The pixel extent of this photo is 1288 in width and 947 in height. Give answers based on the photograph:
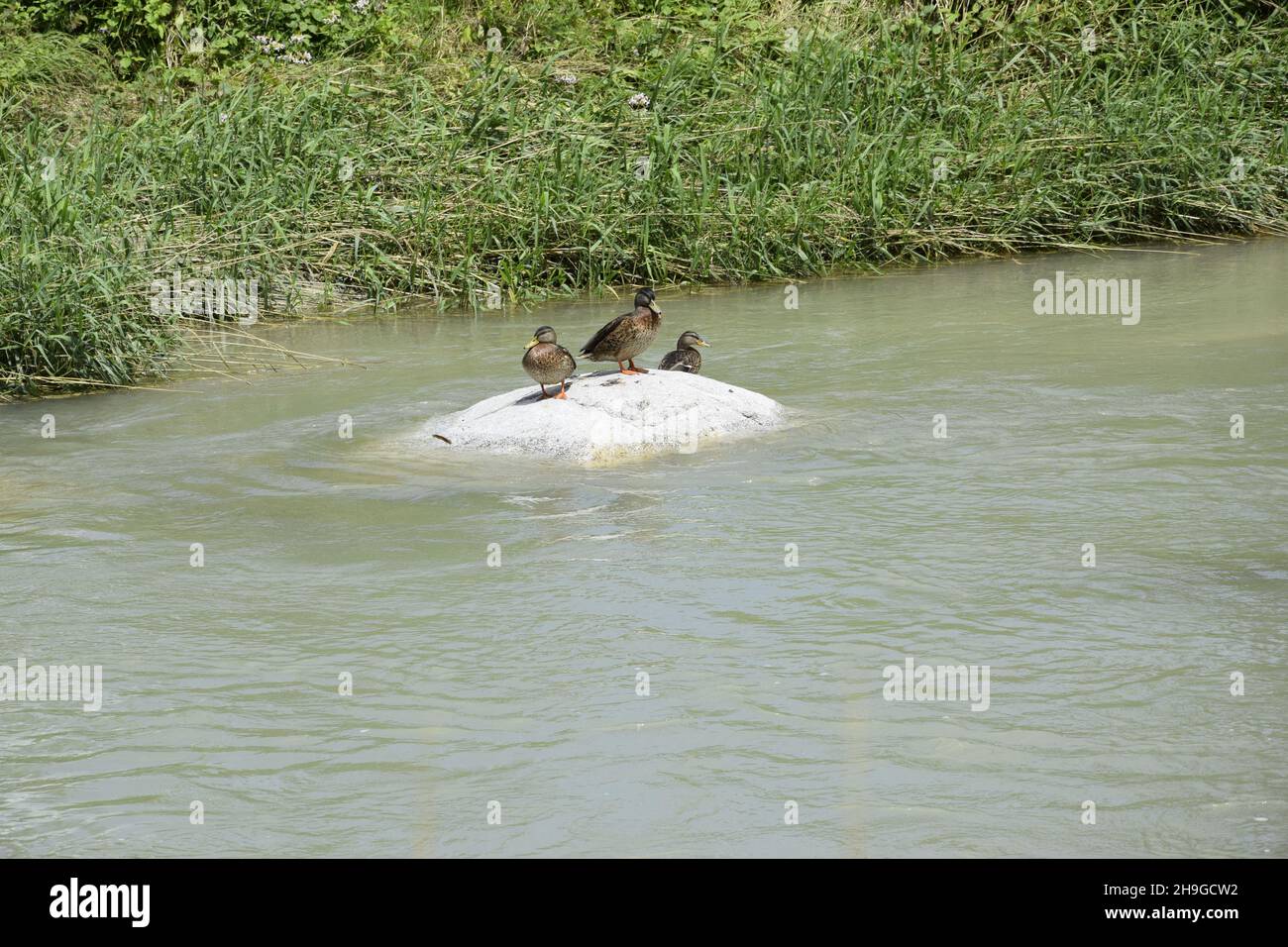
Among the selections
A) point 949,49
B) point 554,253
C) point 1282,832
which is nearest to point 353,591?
point 1282,832

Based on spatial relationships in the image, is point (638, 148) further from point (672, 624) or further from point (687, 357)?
point (672, 624)

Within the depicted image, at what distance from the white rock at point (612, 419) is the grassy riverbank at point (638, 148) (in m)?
3.40

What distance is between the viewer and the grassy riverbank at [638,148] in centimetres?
1390

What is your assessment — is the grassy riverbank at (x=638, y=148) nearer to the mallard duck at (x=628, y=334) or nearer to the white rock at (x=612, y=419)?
the white rock at (x=612, y=419)

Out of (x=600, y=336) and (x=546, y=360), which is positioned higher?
(x=600, y=336)

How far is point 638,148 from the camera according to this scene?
16.0 m

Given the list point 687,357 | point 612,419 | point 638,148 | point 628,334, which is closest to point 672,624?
point 612,419

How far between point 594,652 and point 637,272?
9.33 metres

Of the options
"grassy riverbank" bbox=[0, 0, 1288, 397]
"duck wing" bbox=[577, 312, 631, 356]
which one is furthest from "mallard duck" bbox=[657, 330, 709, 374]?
"grassy riverbank" bbox=[0, 0, 1288, 397]

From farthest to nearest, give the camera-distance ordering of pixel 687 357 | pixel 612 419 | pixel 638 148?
Result: pixel 638 148 < pixel 687 357 < pixel 612 419

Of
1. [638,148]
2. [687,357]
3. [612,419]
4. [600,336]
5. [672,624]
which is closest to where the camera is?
[672,624]

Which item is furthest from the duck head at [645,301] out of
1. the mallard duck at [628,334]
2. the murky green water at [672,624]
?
the murky green water at [672,624]

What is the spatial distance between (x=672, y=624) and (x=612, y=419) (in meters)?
2.81
